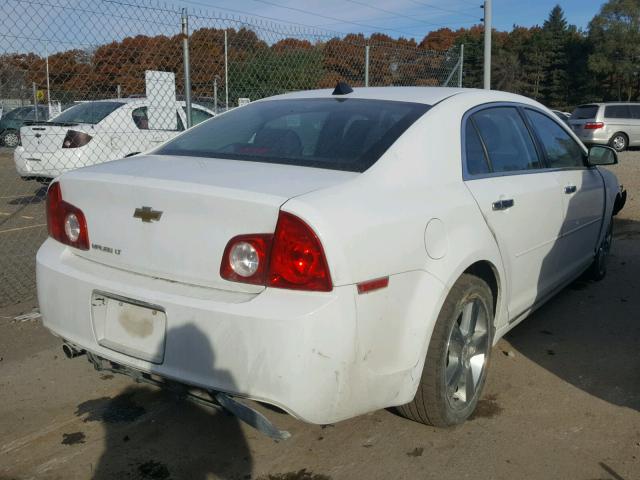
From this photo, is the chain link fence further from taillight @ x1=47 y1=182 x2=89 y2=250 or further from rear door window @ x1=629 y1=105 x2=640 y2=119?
rear door window @ x1=629 y1=105 x2=640 y2=119

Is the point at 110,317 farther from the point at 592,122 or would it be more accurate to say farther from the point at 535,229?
the point at 592,122

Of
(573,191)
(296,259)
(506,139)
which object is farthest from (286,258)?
(573,191)

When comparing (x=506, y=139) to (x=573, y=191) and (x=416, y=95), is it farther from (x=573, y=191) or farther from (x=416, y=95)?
(x=573, y=191)

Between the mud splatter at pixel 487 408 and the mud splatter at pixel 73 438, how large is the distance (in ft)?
6.27

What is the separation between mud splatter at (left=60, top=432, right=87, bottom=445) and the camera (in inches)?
121

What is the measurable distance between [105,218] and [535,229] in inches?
93.0

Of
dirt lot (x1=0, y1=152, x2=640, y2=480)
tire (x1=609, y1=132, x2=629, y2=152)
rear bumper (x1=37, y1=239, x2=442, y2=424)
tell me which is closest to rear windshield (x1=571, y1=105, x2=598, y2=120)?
tire (x1=609, y1=132, x2=629, y2=152)

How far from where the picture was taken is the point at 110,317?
2691mm

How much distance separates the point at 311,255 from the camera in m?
2.34

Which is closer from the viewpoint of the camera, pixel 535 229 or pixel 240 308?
pixel 240 308

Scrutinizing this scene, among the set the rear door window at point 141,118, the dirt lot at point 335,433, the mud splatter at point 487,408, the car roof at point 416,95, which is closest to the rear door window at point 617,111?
the rear door window at point 141,118

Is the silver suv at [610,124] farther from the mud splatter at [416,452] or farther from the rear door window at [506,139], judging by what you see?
the mud splatter at [416,452]

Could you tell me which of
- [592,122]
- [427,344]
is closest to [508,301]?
[427,344]

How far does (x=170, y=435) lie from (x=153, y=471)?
319mm
